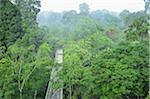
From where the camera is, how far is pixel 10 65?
621 centimetres

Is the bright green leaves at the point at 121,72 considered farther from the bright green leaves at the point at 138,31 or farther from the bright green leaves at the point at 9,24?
the bright green leaves at the point at 9,24

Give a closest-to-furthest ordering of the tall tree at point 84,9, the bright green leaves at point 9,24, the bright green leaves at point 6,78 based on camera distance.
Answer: the bright green leaves at point 6,78 < the bright green leaves at point 9,24 < the tall tree at point 84,9

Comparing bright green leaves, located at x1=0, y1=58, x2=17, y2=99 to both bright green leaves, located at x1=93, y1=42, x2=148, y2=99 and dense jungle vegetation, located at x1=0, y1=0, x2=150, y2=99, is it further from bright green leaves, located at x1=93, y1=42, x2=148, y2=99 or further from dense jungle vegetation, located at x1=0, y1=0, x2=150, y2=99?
bright green leaves, located at x1=93, y1=42, x2=148, y2=99

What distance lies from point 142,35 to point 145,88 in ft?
7.75

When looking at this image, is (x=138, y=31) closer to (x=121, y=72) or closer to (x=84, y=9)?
(x=121, y=72)

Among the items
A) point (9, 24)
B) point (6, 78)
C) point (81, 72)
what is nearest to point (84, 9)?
point (9, 24)

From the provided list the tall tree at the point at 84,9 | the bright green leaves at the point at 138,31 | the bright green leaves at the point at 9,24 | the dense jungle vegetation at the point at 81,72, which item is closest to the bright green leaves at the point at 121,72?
the dense jungle vegetation at the point at 81,72

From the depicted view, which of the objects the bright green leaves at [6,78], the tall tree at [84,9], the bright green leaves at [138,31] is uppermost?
the tall tree at [84,9]

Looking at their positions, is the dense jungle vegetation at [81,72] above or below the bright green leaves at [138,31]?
below

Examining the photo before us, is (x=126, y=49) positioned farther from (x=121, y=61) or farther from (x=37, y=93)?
(x=37, y=93)

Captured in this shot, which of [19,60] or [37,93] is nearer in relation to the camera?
[19,60]

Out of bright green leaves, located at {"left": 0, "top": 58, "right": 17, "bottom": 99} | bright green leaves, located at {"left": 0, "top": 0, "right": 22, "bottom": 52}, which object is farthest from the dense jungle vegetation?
bright green leaves, located at {"left": 0, "top": 0, "right": 22, "bottom": 52}

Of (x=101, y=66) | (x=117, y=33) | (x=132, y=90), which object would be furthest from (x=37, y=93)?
(x=117, y=33)

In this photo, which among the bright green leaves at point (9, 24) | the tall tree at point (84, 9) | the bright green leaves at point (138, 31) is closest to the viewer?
the bright green leaves at point (138, 31)
